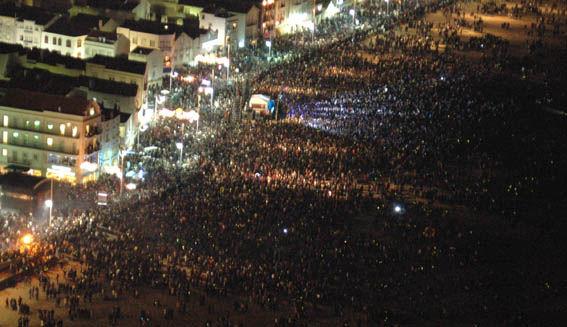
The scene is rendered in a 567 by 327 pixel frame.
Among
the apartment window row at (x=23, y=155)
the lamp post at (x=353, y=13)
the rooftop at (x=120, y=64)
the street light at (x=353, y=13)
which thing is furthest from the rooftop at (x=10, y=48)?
the street light at (x=353, y=13)

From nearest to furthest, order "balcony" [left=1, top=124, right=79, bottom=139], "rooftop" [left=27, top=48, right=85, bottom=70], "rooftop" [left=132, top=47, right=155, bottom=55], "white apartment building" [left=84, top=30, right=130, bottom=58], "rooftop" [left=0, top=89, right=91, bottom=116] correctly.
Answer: "balcony" [left=1, top=124, right=79, bottom=139], "rooftop" [left=0, top=89, right=91, bottom=116], "rooftop" [left=27, top=48, right=85, bottom=70], "rooftop" [left=132, top=47, right=155, bottom=55], "white apartment building" [left=84, top=30, right=130, bottom=58]

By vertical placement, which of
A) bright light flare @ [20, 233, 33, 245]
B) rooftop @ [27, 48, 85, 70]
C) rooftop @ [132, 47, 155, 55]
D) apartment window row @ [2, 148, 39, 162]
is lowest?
bright light flare @ [20, 233, 33, 245]

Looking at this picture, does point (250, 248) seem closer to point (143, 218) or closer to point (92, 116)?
point (143, 218)

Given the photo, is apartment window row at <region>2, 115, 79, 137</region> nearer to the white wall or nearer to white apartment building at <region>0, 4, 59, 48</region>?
the white wall

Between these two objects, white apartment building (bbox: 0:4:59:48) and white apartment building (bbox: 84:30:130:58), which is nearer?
white apartment building (bbox: 84:30:130:58)

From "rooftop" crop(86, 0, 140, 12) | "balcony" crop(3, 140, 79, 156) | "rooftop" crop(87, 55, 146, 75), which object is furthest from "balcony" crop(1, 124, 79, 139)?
"rooftop" crop(86, 0, 140, 12)

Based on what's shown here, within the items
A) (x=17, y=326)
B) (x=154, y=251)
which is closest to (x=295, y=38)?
(x=154, y=251)

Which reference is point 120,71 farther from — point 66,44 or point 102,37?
point 66,44
